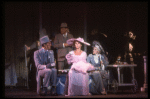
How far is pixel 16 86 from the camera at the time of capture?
28.3 ft

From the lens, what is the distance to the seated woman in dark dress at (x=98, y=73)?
6.57 meters

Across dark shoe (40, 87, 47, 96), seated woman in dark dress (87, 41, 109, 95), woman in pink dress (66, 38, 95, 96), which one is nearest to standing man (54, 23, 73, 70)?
woman in pink dress (66, 38, 95, 96)

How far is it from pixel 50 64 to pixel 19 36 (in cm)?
276

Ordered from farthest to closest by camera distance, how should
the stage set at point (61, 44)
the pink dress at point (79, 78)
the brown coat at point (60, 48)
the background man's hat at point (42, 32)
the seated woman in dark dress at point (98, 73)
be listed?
the background man's hat at point (42, 32)
the stage set at point (61, 44)
the brown coat at point (60, 48)
the seated woman in dark dress at point (98, 73)
the pink dress at point (79, 78)

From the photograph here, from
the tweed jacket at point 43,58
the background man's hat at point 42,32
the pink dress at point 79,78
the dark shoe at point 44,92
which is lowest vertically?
the dark shoe at point 44,92

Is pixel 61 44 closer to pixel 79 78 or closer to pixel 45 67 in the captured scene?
pixel 45 67

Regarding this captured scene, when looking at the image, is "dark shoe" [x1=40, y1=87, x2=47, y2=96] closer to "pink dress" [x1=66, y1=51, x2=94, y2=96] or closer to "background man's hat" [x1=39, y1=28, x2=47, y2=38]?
"pink dress" [x1=66, y1=51, x2=94, y2=96]

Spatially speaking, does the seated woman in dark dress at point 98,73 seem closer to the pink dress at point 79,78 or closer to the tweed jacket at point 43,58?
the pink dress at point 79,78

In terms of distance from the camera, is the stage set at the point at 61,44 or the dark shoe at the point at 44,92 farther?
the stage set at the point at 61,44

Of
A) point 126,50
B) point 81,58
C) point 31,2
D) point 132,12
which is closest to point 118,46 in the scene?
point 126,50

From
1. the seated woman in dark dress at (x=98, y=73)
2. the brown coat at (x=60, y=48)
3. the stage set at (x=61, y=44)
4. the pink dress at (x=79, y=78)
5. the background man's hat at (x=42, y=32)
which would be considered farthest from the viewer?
the background man's hat at (x=42, y=32)

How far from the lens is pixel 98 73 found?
21.6 feet

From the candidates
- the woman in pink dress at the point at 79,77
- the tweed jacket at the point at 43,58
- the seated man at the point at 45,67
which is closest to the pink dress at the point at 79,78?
the woman in pink dress at the point at 79,77

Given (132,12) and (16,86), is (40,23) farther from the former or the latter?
(132,12)
